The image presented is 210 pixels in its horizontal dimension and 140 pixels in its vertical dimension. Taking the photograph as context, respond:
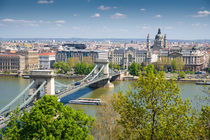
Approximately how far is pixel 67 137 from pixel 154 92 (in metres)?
2.88

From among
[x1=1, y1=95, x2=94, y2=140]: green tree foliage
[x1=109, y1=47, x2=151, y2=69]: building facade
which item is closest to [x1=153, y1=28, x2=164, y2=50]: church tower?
[x1=109, y1=47, x2=151, y2=69]: building facade

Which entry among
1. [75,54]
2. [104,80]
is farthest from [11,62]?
[104,80]

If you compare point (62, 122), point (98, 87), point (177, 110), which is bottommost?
point (98, 87)

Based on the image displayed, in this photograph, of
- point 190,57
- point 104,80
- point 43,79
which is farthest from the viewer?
point 190,57

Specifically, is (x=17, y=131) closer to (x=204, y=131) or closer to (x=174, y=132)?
(x=174, y=132)

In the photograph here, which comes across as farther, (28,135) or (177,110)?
(28,135)

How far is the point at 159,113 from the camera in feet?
23.6

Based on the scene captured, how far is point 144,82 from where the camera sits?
7430 millimetres

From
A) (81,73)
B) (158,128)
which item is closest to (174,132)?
(158,128)

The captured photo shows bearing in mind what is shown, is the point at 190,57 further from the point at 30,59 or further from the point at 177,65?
the point at 30,59

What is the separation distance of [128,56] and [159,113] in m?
48.7

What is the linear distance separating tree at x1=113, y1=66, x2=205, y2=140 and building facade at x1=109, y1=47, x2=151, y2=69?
46.5m

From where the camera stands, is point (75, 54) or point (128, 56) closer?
point (128, 56)

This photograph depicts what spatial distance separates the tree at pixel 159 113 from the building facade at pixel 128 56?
4646 centimetres
